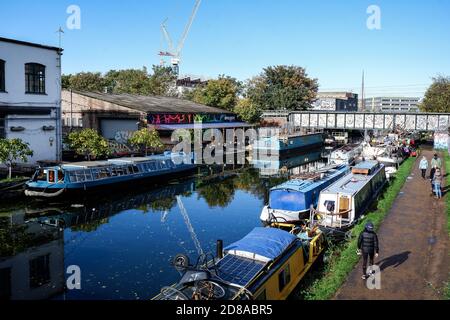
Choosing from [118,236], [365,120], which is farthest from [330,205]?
[365,120]

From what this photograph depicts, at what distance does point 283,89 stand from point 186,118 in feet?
108

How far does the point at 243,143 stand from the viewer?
5872cm

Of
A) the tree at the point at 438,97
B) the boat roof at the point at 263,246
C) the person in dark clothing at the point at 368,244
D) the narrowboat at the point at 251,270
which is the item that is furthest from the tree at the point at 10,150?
the tree at the point at 438,97

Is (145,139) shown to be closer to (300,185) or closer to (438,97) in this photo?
(300,185)

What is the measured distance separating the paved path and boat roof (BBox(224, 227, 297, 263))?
2.06 metres

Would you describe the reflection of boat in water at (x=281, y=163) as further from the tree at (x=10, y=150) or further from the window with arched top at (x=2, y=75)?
the window with arched top at (x=2, y=75)

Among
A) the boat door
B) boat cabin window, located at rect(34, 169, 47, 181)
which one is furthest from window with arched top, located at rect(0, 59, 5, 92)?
the boat door

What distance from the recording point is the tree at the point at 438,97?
73062mm

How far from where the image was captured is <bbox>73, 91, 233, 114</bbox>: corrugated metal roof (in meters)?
46.6

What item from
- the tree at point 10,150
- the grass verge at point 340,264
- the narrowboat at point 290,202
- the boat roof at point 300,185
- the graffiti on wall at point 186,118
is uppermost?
the graffiti on wall at point 186,118

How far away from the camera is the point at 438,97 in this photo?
74500 mm

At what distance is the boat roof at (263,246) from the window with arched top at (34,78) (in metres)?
25.6

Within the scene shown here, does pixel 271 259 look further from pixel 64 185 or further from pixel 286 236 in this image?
pixel 64 185
